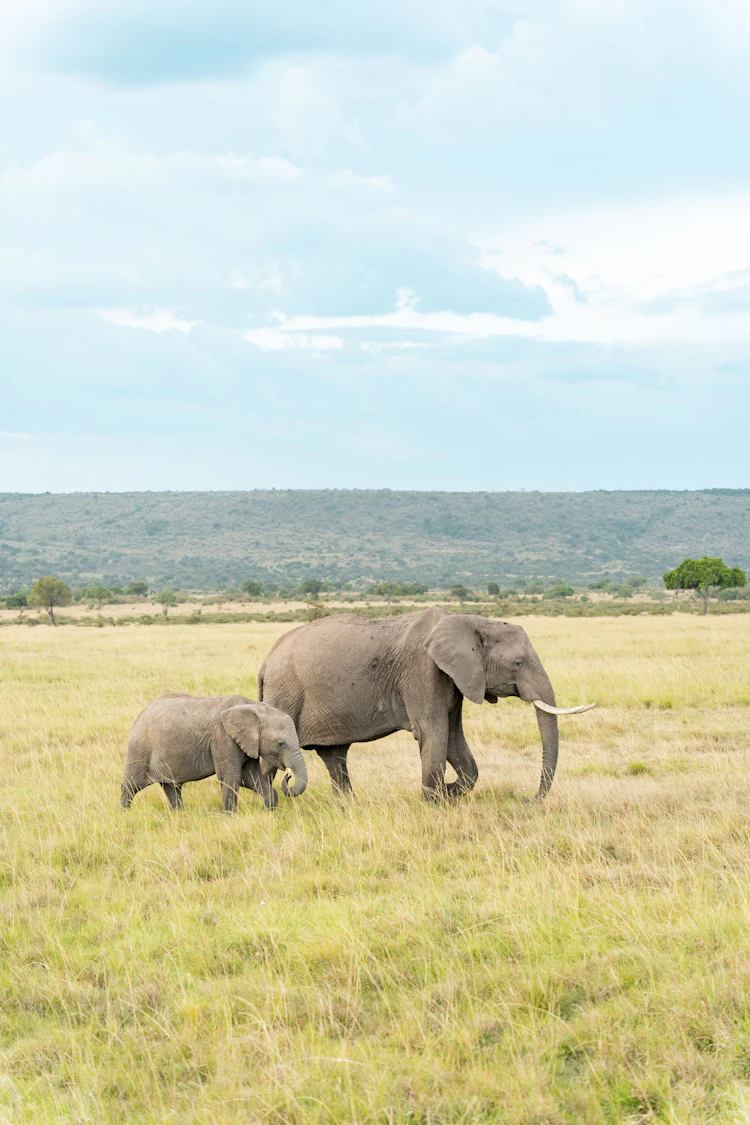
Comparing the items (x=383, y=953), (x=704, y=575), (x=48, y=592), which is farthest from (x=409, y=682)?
(x=48, y=592)

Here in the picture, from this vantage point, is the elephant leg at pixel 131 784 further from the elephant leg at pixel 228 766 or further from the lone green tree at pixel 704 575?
the lone green tree at pixel 704 575

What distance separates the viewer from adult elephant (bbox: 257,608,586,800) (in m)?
9.45

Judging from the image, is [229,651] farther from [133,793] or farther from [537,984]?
[537,984]

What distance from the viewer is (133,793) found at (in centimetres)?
1011

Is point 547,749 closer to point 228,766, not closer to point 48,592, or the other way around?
point 228,766

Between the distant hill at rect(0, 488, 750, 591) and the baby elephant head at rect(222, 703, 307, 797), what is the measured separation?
12054 cm

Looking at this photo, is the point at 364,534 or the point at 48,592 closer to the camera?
the point at 48,592

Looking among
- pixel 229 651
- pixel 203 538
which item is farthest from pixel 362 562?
pixel 229 651

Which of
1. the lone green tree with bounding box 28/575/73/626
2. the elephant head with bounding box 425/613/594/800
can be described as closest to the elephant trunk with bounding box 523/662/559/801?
the elephant head with bounding box 425/613/594/800

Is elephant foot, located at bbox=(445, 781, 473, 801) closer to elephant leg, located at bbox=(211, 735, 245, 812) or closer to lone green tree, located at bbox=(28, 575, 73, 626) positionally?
elephant leg, located at bbox=(211, 735, 245, 812)

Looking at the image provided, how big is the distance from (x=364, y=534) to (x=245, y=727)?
162355 millimetres

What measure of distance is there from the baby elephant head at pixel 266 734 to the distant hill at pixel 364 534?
395 feet

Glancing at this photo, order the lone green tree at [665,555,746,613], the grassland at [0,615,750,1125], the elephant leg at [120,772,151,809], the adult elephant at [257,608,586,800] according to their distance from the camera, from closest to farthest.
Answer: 1. the grassland at [0,615,750,1125]
2. the adult elephant at [257,608,586,800]
3. the elephant leg at [120,772,151,809]
4. the lone green tree at [665,555,746,613]

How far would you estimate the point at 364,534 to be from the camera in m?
172
